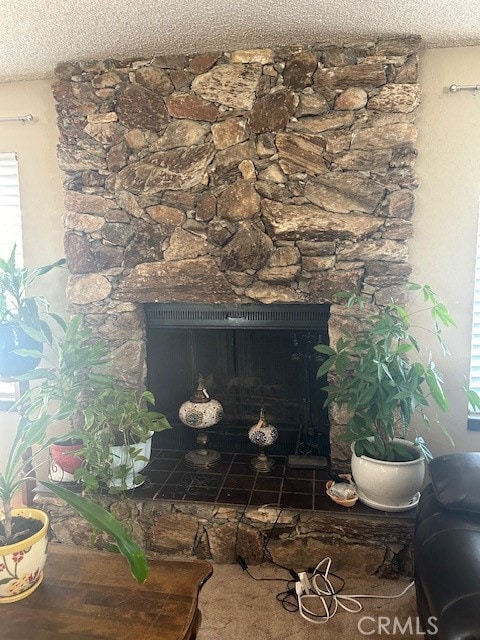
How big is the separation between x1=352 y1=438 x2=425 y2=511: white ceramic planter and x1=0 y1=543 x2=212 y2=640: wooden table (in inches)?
37.6

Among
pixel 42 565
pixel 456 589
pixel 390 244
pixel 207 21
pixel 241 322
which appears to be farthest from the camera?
pixel 241 322

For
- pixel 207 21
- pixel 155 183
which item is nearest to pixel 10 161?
pixel 155 183

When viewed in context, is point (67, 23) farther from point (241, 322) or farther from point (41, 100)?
point (241, 322)

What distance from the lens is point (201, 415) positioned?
270cm

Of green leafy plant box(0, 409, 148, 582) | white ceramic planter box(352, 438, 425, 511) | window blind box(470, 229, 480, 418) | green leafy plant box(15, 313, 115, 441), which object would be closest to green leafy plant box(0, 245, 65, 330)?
green leafy plant box(15, 313, 115, 441)

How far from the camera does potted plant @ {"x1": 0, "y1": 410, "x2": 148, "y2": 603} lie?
1.39 m

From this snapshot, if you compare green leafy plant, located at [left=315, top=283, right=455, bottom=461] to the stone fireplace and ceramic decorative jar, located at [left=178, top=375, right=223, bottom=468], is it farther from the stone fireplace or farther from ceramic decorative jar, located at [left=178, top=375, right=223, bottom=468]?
ceramic decorative jar, located at [left=178, top=375, right=223, bottom=468]

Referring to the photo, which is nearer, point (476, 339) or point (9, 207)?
point (476, 339)

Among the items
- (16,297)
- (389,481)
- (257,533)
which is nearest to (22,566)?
(257,533)

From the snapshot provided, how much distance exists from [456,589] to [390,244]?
155 centimetres

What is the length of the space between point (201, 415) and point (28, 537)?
50.1 inches

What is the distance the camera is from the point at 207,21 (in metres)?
2.12

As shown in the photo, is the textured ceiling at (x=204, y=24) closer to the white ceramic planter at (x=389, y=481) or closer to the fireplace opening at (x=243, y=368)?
the fireplace opening at (x=243, y=368)

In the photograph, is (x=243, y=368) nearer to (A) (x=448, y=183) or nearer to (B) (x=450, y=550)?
(A) (x=448, y=183)
